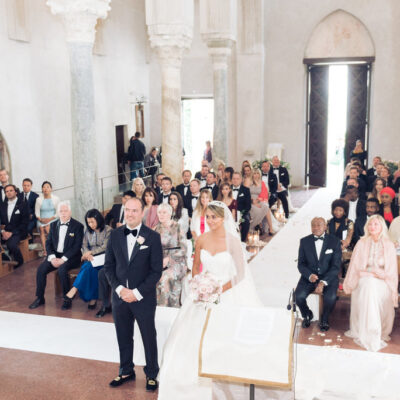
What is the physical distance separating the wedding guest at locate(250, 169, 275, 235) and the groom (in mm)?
6741

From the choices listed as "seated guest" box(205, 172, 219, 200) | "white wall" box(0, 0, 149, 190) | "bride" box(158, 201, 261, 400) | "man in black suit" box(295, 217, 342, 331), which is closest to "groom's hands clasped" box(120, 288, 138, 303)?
"bride" box(158, 201, 261, 400)

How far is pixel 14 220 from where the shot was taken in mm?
9750

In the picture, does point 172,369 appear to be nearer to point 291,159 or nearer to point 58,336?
point 58,336

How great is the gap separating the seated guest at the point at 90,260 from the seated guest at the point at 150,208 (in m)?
A: 1.02

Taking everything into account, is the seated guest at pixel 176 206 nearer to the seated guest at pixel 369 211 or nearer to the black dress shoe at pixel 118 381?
the seated guest at pixel 369 211

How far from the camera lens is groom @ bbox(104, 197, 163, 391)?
496cm

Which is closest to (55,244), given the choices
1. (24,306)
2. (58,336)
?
(24,306)

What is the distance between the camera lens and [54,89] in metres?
14.3

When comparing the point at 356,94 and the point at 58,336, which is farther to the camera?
the point at 356,94

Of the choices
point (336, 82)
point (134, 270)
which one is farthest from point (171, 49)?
point (336, 82)

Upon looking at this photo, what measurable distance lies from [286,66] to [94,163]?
35.8 ft

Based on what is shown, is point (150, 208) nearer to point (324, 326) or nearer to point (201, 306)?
point (324, 326)

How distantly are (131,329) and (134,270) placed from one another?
62 cm

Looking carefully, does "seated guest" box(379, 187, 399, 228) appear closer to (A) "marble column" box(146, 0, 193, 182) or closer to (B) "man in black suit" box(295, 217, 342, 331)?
(B) "man in black suit" box(295, 217, 342, 331)
